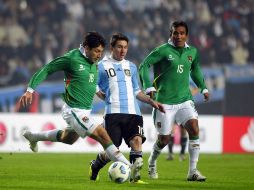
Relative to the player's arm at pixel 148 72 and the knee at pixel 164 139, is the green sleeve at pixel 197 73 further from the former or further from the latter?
the knee at pixel 164 139

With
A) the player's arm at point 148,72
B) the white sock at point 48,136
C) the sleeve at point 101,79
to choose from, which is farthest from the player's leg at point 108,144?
the player's arm at point 148,72

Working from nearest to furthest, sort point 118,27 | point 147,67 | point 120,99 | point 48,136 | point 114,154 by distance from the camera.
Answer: point 114,154 < point 120,99 < point 48,136 < point 147,67 < point 118,27

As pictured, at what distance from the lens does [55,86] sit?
22891mm

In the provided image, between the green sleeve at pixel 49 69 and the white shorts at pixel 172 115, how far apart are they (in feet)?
6.42

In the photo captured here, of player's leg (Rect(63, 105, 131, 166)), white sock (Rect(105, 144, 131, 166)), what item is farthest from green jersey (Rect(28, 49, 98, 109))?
white sock (Rect(105, 144, 131, 166))

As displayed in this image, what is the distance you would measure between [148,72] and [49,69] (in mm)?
1887

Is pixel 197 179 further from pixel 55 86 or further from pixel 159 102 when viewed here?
pixel 55 86

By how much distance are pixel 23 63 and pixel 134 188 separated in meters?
14.4

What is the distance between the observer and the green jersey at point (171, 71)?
37.5 ft

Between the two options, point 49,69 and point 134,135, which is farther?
point 134,135

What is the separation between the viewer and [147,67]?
37.2 feet

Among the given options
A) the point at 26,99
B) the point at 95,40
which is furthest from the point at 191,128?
the point at 26,99

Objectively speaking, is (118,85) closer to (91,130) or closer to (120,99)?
(120,99)

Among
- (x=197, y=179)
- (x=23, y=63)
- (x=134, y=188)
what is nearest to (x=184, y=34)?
(x=197, y=179)
